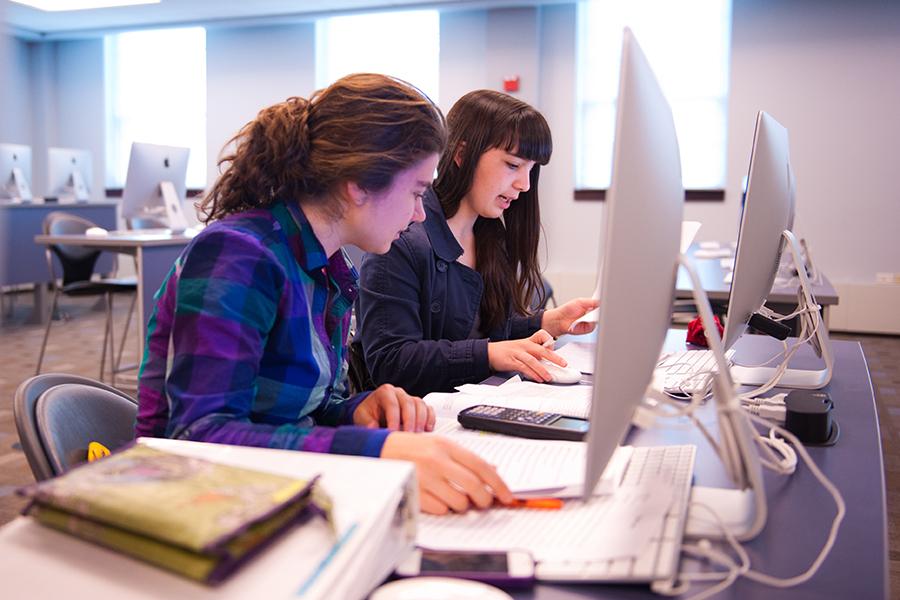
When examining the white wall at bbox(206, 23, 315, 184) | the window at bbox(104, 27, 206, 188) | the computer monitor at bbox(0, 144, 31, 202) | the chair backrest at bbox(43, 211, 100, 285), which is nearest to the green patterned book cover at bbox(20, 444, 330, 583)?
the chair backrest at bbox(43, 211, 100, 285)

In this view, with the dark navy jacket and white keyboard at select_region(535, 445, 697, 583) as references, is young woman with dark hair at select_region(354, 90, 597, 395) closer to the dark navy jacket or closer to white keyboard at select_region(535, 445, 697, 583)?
the dark navy jacket

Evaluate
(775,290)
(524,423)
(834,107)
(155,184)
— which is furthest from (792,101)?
(524,423)

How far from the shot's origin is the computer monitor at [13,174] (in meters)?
6.40

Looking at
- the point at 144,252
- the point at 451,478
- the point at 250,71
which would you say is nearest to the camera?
the point at 451,478

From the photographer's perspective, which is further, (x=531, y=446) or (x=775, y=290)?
(x=775, y=290)

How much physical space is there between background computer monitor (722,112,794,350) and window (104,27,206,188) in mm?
7004

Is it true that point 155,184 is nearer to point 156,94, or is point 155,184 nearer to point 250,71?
point 250,71

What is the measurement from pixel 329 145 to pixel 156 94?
7623 mm

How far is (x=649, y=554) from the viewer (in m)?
0.69

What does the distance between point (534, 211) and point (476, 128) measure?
0.28 meters

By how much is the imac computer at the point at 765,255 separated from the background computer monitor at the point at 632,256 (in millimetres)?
451

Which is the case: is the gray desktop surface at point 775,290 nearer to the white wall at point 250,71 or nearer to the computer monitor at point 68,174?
the white wall at point 250,71

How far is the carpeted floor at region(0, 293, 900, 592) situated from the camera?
8.56ft

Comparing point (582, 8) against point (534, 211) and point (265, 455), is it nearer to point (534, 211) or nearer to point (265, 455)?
point (534, 211)
